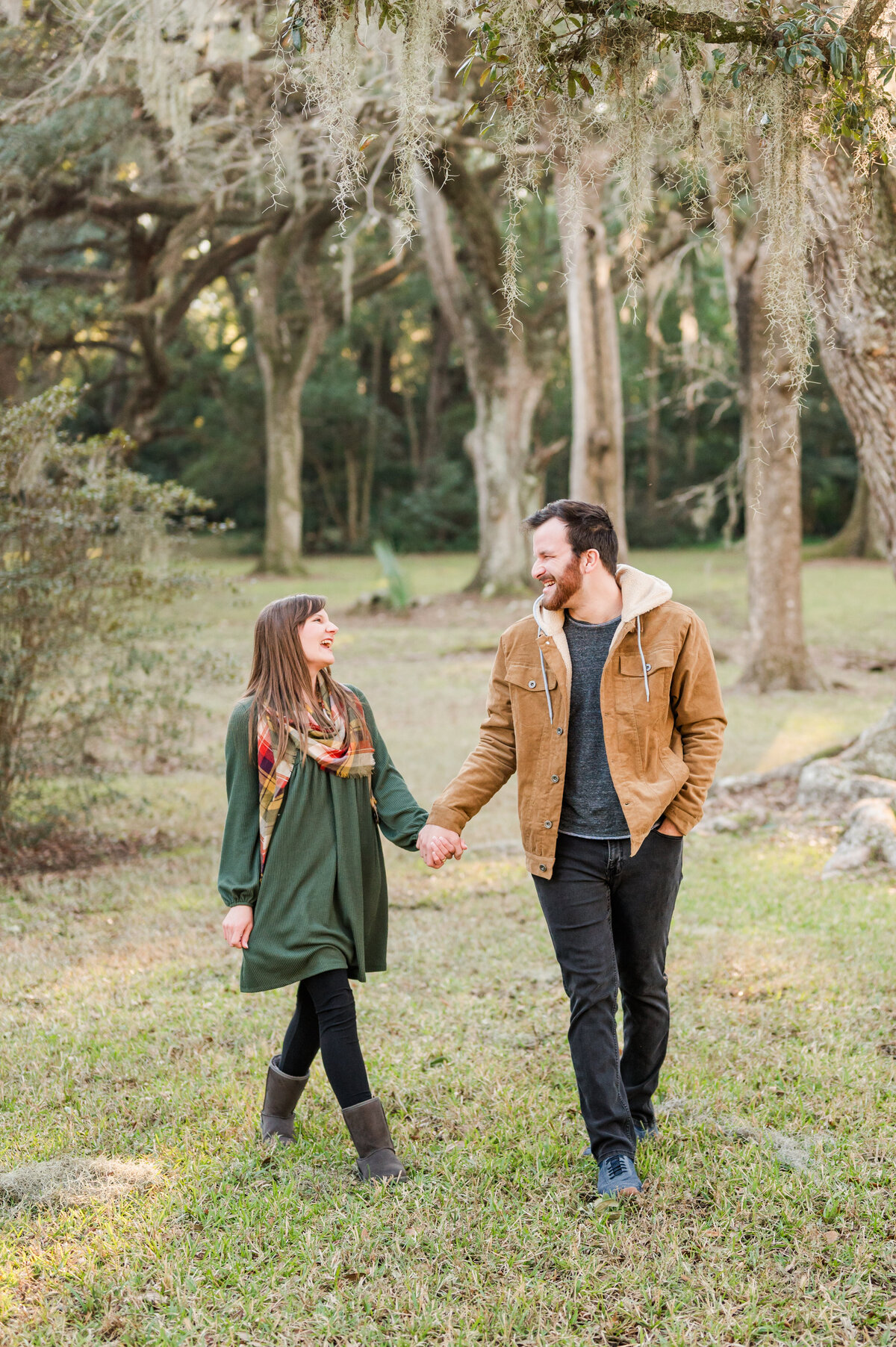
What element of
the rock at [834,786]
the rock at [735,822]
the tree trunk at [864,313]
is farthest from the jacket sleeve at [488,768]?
the rock at [834,786]

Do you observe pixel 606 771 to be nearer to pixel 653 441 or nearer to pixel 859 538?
pixel 859 538

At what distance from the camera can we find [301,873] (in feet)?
10.1

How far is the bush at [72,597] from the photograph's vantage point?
19.0 feet

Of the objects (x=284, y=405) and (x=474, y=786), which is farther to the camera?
(x=284, y=405)

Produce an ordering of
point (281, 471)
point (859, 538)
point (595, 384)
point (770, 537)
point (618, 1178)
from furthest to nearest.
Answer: point (859, 538)
point (281, 471)
point (595, 384)
point (770, 537)
point (618, 1178)

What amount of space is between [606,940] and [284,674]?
3.68ft

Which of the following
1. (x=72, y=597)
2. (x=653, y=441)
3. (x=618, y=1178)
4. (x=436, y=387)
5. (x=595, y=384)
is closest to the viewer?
(x=618, y=1178)

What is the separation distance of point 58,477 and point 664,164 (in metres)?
3.69

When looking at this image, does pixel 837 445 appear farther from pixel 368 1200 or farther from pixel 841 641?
pixel 368 1200

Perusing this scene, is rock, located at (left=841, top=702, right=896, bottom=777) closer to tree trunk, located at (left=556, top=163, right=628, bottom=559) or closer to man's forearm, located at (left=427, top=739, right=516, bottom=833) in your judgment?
man's forearm, located at (left=427, top=739, right=516, bottom=833)

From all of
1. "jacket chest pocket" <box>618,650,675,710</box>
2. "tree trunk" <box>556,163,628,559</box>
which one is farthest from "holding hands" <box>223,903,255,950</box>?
"tree trunk" <box>556,163,628,559</box>

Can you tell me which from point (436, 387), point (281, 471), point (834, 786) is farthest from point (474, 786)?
point (436, 387)

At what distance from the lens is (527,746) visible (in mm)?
3059

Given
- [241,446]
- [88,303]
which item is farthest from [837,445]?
[88,303]
